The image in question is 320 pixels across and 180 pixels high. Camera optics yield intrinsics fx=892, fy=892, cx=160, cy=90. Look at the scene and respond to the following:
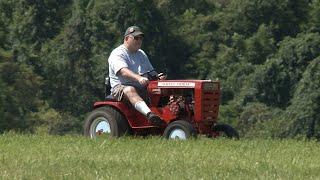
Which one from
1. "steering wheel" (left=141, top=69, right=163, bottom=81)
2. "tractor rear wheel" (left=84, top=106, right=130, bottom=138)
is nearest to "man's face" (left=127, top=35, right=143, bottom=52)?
"steering wheel" (left=141, top=69, right=163, bottom=81)

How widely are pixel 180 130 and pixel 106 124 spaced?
1.15 meters

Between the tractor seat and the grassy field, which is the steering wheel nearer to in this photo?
the tractor seat

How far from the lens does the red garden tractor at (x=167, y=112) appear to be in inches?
453

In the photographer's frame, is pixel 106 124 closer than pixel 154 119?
No

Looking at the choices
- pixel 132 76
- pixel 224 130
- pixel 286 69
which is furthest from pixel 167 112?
pixel 286 69

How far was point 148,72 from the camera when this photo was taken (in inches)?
467

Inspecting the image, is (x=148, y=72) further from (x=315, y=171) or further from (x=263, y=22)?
(x=263, y=22)

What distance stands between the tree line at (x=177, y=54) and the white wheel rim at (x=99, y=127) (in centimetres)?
2973

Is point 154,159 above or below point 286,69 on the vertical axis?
above

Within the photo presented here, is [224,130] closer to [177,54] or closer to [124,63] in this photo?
[124,63]

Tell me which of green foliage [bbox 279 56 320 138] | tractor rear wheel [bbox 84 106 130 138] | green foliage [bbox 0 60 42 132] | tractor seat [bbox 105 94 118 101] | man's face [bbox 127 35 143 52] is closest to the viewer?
tractor rear wheel [bbox 84 106 130 138]

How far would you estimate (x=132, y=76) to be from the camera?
11297 millimetres

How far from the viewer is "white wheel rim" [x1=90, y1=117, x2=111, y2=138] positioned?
38.4 ft

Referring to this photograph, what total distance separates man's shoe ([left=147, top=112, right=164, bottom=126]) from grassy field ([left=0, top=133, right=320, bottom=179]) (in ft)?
3.01
